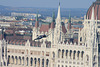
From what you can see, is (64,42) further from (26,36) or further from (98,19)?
(26,36)

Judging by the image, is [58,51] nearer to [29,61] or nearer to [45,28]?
[29,61]

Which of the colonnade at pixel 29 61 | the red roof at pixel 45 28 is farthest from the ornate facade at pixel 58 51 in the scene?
the red roof at pixel 45 28

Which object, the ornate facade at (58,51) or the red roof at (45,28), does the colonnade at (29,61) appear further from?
the red roof at (45,28)

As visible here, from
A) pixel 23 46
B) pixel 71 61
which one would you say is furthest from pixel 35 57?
pixel 71 61

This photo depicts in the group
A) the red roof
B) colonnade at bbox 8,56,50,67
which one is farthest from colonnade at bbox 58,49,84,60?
the red roof

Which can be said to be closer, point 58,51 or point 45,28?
point 58,51

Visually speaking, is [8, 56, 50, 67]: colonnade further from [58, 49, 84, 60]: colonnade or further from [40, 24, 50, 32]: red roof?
[40, 24, 50, 32]: red roof

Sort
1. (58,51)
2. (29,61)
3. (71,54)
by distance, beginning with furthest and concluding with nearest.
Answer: (29,61), (58,51), (71,54)

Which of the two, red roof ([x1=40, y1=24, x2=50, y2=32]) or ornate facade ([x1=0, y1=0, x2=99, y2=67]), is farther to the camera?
red roof ([x1=40, y1=24, x2=50, y2=32])

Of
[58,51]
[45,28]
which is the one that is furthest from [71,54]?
[45,28]
